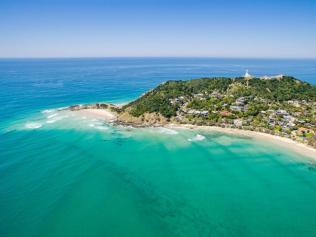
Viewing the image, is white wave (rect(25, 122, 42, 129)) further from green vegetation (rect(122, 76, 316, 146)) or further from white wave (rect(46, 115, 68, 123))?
green vegetation (rect(122, 76, 316, 146))

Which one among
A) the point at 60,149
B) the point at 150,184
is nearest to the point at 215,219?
the point at 150,184

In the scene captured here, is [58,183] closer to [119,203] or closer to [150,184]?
[119,203]

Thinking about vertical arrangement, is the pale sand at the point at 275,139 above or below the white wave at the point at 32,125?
below

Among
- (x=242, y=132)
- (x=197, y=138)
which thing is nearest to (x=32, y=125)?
(x=197, y=138)

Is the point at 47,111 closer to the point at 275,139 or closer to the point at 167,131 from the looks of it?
the point at 167,131

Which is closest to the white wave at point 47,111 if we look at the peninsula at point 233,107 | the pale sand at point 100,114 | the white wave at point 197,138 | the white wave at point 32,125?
the peninsula at point 233,107

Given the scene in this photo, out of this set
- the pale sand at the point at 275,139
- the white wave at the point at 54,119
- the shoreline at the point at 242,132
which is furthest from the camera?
the white wave at the point at 54,119

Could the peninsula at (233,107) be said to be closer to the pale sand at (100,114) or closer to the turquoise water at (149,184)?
the pale sand at (100,114)
